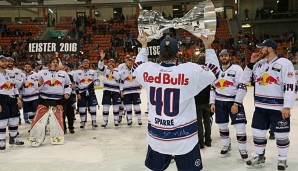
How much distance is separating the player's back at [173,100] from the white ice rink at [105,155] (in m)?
1.95

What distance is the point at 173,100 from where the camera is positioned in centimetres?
284

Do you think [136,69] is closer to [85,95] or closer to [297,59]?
[85,95]

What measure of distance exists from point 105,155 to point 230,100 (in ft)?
7.11

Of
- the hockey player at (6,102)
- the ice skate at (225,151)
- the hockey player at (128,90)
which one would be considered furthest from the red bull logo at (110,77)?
the ice skate at (225,151)

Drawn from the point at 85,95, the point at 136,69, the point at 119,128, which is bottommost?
the point at 119,128

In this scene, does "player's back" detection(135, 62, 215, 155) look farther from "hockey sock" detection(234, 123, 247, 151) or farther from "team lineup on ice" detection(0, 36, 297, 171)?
"hockey sock" detection(234, 123, 247, 151)

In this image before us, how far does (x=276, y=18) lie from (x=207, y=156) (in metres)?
22.0

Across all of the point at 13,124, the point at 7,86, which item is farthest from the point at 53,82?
the point at 13,124

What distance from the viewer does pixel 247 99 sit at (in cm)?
1159

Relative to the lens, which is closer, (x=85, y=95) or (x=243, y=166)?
(x=243, y=166)

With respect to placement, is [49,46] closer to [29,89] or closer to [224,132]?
[29,89]

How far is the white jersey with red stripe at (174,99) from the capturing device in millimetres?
2803

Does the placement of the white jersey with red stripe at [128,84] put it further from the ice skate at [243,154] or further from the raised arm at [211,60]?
the raised arm at [211,60]

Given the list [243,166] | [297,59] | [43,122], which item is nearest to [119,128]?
[43,122]
